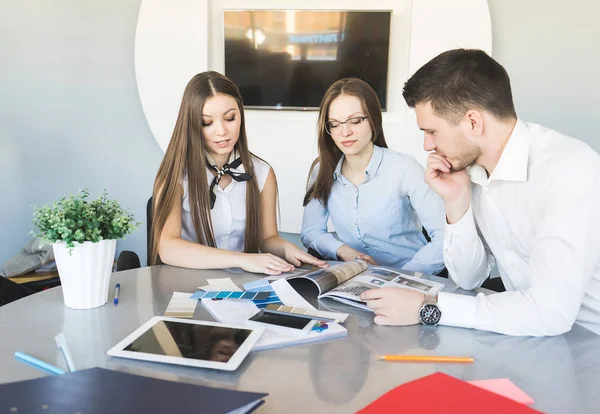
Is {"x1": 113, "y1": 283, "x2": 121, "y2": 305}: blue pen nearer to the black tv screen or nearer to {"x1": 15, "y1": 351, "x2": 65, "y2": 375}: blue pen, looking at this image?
{"x1": 15, "y1": 351, "x2": 65, "y2": 375}: blue pen

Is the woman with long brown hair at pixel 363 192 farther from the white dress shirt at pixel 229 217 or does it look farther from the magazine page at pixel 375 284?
the magazine page at pixel 375 284

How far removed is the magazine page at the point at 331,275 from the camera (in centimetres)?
137

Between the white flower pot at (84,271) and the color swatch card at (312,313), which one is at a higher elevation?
the white flower pot at (84,271)

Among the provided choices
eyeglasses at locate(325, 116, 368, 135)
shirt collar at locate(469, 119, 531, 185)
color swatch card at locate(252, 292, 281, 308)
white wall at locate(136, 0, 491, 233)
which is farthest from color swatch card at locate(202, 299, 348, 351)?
white wall at locate(136, 0, 491, 233)

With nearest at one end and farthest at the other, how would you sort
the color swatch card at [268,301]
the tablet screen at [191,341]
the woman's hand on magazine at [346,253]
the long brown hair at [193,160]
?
1. the tablet screen at [191,341]
2. the color swatch card at [268,301]
3. the long brown hair at [193,160]
4. the woman's hand on magazine at [346,253]

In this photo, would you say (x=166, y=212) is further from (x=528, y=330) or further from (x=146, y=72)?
(x=146, y=72)

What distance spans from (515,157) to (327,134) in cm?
106

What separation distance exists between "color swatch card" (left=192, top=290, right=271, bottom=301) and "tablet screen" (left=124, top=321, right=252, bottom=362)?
0.22 metres

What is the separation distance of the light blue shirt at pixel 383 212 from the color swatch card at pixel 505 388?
126 centimetres

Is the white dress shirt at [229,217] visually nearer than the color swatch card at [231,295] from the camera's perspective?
No

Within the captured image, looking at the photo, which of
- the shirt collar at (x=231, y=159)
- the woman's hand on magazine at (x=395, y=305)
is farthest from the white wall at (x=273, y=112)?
the woman's hand on magazine at (x=395, y=305)

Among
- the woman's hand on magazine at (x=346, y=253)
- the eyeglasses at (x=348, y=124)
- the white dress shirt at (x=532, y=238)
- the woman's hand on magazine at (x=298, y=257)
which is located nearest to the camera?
the white dress shirt at (x=532, y=238)

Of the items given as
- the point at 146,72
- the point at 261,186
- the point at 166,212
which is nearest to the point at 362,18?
the point at 146,72

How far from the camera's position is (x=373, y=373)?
0.93 meters
